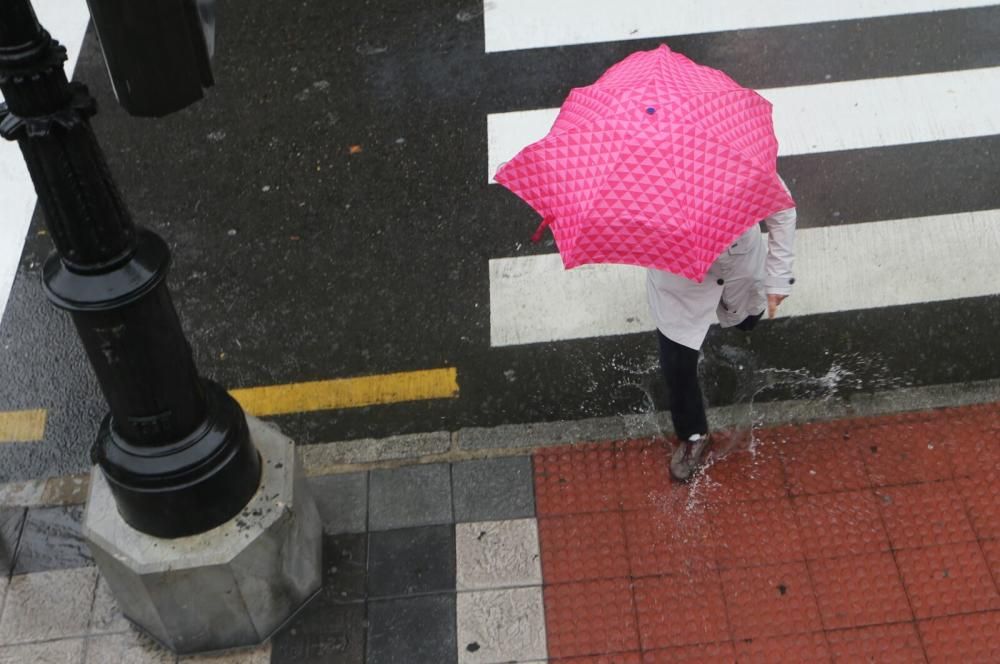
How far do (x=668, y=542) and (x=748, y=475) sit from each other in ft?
1.75

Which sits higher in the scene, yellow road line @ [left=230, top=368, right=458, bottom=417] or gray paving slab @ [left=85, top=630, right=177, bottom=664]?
yellow road line @ [left=230, top=368, right=458, bottom=417]

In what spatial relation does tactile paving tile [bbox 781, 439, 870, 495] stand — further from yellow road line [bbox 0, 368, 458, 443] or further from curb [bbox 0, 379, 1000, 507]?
yellow road line [bbox 0, 368, 458, 443]

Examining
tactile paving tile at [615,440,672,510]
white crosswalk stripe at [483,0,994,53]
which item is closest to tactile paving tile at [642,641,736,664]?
tactile paving tile at [615,440,672,510]

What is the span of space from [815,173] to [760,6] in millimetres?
1689

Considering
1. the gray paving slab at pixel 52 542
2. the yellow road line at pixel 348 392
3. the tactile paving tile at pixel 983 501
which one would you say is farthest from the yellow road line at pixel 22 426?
the tactile paving tile at pixel 983 501

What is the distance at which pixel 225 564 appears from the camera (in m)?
4.15

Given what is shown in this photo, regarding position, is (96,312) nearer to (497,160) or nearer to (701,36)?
(497,160)

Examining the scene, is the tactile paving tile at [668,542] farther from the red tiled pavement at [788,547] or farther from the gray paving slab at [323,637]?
the gray paving slab at [323,637]

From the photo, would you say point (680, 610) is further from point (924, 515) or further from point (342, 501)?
point (342, 501)

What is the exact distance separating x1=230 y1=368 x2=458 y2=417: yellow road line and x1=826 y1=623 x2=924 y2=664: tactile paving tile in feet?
7.04

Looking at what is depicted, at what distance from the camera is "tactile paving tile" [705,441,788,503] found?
16.3 feet

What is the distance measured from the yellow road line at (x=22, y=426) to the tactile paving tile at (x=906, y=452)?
394 centimetres

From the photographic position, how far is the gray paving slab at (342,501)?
4961mm

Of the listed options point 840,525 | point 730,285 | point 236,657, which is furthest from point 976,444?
point 236,657
